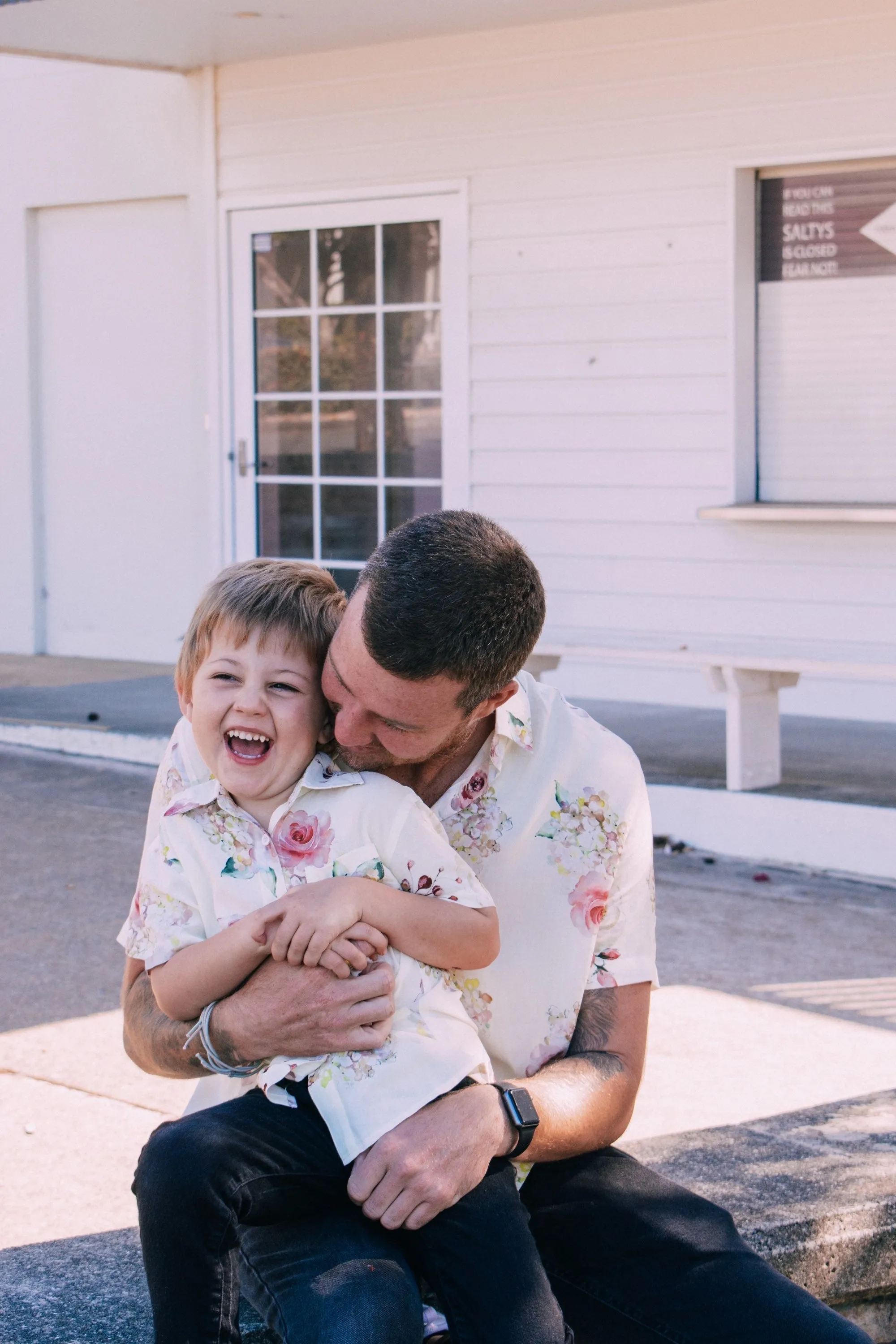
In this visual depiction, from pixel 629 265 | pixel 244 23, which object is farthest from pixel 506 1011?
pixel 244 23

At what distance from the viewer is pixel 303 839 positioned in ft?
6.81

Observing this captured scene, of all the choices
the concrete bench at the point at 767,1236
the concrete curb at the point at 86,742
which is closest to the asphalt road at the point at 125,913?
the concrete curb at the point at 86,742

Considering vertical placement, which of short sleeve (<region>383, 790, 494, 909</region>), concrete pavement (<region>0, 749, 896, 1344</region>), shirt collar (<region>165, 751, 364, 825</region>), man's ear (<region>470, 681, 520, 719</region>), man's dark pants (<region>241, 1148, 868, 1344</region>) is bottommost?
concrete pavement (<region>0, 749, 896, 1344</region>)

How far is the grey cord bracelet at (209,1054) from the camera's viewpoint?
198 centimetres

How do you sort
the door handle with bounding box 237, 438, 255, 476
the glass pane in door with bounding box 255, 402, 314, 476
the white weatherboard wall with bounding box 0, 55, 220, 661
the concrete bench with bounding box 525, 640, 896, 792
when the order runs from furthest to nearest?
the white weatherboard wall with bounding box 0, 55, 220, 661, the door handle with bounding box 237, 438, 255, 476, the glass pane in door with bounding box 255, 402, 314, 476, the concrete bench with bounding box 525, 640, 896, 792

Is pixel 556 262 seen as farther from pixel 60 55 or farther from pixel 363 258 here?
pixel 60 55

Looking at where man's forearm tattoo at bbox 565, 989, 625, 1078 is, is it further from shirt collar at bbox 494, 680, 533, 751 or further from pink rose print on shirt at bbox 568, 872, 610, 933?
shirt collar at bbox 494, 680, 533, 751

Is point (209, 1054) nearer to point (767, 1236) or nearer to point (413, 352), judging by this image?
point (767, 1236)

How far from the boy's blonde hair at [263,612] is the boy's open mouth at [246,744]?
0.12m

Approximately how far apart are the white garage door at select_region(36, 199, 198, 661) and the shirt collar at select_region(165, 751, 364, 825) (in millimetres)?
6679

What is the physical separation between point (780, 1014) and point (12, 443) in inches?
260

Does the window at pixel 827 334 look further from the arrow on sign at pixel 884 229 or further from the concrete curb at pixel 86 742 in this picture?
the concrete curb at pixel 86 742

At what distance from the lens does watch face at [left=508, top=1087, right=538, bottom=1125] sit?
6.49 feet

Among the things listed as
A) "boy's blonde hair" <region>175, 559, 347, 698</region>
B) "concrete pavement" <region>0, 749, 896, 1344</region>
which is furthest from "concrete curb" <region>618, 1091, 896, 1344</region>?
"boy's blonde hair" <region>175, 559, 347, 698</region>
